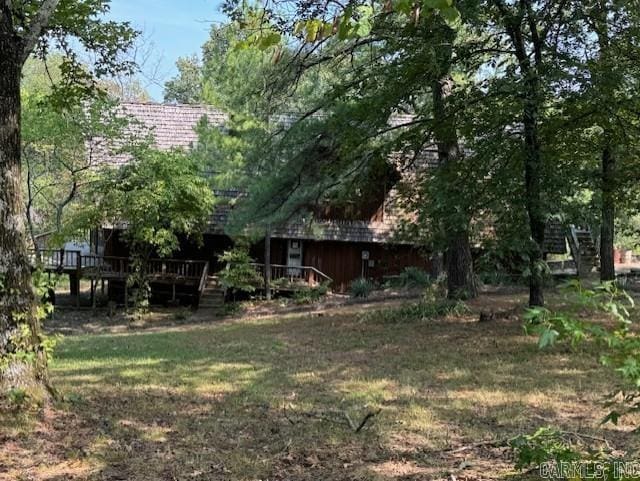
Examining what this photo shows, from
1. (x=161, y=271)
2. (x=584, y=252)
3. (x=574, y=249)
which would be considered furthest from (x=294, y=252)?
(x=584, y=252)

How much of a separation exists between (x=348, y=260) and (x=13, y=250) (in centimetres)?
1807

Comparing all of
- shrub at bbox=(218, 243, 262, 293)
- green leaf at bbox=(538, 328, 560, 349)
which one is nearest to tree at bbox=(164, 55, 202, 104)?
shrub at bbox=(218, 243, 262, 293)

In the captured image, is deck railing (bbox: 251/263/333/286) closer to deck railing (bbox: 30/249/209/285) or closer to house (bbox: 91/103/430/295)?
house (bbox: 91/103/430/295)

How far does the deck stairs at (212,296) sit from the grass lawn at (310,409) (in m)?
9.49

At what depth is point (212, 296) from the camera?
68.4 feet

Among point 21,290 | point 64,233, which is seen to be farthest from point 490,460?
point 64,233

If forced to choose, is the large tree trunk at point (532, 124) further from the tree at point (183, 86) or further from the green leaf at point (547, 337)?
the tree at point (183, 86)

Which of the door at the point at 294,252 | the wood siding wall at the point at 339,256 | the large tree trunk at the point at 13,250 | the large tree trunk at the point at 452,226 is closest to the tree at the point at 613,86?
the large tree trunk at the point at 452,226

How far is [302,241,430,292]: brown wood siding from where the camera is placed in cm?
2255

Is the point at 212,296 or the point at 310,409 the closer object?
the point at 310,409

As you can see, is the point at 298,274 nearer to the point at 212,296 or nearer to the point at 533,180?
the point at 212,296

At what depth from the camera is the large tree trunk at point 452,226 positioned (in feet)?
30.8

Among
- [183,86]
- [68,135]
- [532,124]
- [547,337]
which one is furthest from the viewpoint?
[183,86]

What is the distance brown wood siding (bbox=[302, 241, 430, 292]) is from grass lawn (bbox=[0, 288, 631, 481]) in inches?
463
